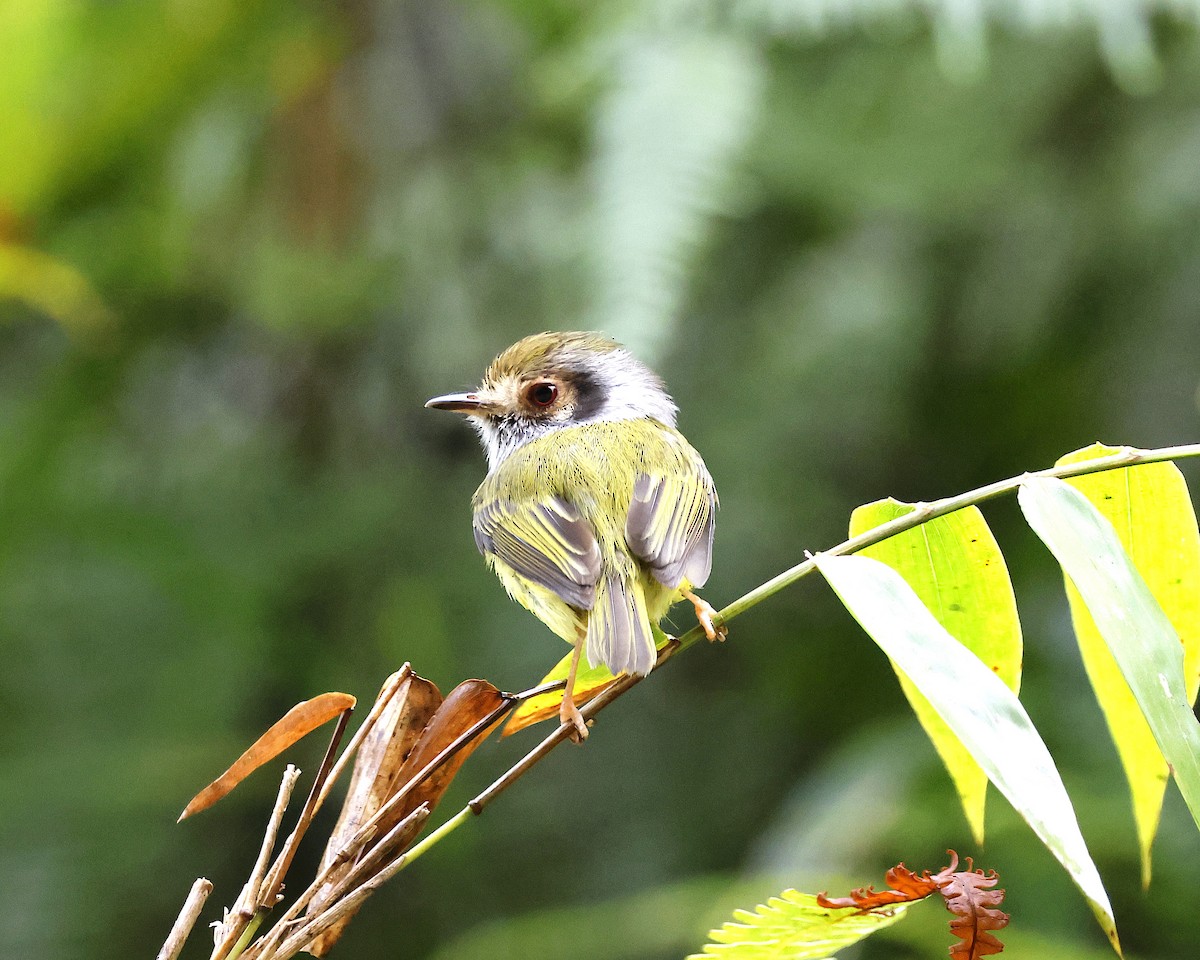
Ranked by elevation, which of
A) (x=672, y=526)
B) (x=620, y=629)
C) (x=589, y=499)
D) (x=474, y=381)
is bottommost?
(x=620, y=629)

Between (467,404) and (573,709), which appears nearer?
(573,709)

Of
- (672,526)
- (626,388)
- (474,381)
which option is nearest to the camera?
(672,526)

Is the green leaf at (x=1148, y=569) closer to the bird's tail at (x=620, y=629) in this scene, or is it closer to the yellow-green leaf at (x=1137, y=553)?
the yellow-green leaf at (x=1137, y=553)

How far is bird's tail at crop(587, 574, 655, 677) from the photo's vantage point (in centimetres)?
146

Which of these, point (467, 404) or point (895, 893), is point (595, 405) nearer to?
point (467, 404)

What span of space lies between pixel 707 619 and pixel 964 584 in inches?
9.5

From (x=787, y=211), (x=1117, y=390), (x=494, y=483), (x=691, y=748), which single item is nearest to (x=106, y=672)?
(x=691, y=748)

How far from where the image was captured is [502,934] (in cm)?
335

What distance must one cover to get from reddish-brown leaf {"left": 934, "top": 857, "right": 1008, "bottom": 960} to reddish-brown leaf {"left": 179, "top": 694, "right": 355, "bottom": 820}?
493mm

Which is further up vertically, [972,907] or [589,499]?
[589,499]

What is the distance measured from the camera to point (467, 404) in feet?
8.46

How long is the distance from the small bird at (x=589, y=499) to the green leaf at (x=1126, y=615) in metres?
0.48

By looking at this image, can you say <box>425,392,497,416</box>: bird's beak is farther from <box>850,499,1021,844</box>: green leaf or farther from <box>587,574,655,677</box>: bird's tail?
<box>850,499,1021,844</box>: green leaf

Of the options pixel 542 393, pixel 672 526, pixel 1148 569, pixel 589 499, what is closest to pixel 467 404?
pixel 542 393
